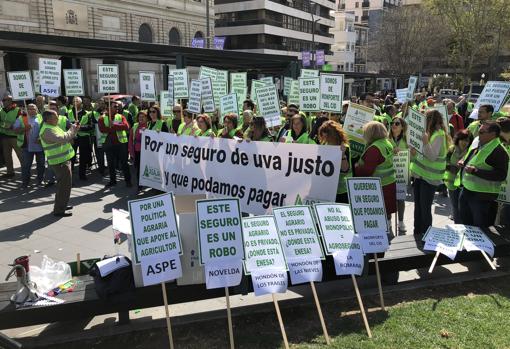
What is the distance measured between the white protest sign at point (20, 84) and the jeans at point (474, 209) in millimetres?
9735

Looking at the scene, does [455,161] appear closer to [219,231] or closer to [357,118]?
[357,118]

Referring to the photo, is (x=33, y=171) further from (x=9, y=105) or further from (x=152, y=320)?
(x=152, y=320)

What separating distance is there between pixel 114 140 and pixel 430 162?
7151 mm

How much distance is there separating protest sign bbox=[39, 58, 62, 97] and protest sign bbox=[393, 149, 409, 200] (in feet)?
27.5

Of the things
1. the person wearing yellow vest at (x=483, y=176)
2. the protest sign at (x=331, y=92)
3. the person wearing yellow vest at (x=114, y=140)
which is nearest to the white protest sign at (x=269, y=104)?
the protest sign at (x=331, y=92)

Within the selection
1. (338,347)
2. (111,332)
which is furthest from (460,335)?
(111,332)

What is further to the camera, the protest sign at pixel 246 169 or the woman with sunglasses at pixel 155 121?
the woman with sunglasses at pixel 155 121

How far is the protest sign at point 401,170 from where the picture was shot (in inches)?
272

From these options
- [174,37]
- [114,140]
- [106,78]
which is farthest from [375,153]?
[174,37]

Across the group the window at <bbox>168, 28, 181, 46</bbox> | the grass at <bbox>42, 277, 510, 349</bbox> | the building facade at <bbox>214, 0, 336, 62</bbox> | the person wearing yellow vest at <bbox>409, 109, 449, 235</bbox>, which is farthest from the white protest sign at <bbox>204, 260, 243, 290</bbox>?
the building facade at <bbox>214, 0, 336, 62</bbox>

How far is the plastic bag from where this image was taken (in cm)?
418

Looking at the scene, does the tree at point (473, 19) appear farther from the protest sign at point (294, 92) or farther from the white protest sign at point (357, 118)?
the white protest sign at point (357, 118)

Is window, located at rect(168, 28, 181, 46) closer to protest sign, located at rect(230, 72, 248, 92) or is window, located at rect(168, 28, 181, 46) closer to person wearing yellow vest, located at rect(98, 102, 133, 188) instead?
protest sign, located at rect(230, 72, 248, 92)

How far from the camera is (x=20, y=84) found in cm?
1047
